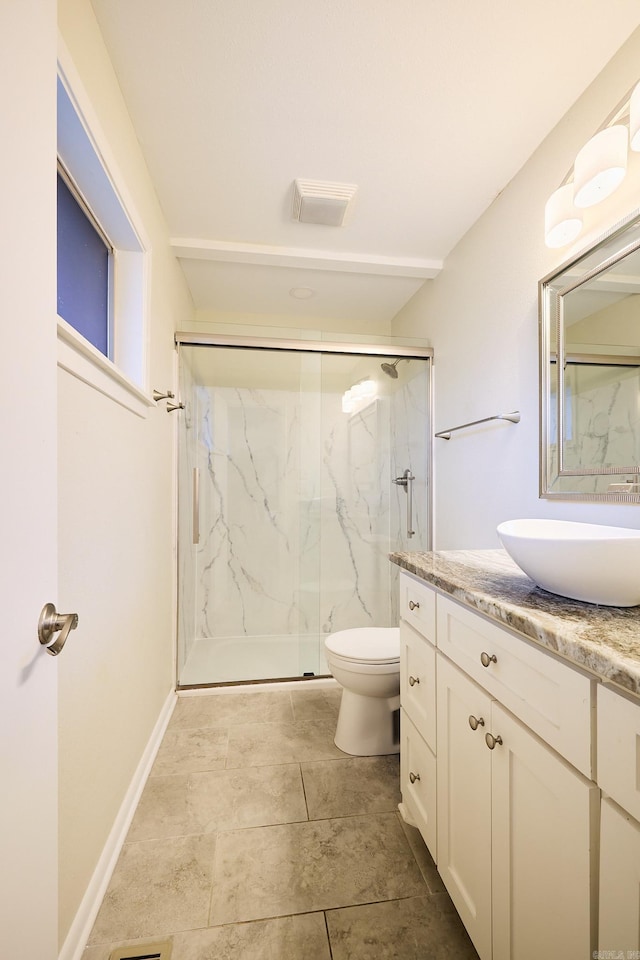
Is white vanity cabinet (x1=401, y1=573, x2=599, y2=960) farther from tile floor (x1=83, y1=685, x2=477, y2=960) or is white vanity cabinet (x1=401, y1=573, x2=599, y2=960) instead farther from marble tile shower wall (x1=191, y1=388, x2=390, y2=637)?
marble tile shower wall (x1=191, y1=388, x2=390, y2=637)

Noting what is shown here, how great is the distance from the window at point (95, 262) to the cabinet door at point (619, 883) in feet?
4.19

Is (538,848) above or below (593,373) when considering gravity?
below

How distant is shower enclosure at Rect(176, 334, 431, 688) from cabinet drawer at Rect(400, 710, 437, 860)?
1.28 m

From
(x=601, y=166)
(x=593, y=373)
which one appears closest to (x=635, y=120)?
(x=601, y=166)

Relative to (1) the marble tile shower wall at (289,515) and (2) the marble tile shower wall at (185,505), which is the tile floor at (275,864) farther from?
(1) the marble tile shower wall at (289,515)

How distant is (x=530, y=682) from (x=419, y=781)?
76cm

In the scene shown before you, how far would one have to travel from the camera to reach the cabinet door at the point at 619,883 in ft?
1.79

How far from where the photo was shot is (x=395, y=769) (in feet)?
5.62

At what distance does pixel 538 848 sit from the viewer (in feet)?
2.38

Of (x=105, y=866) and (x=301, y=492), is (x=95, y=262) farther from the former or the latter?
(x=105, y=866)

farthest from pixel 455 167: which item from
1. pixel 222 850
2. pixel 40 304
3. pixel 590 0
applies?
pixel 222 850

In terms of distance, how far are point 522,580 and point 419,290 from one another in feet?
7.38

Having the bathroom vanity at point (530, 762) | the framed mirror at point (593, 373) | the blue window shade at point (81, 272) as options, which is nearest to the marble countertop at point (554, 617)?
the bathroom vanity at point (530, 762)

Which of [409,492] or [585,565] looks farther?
[409,492]
